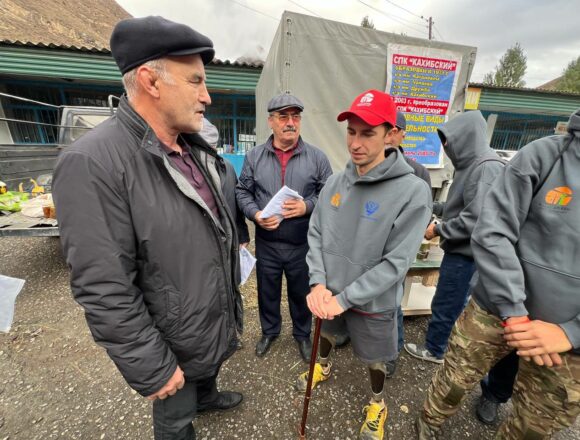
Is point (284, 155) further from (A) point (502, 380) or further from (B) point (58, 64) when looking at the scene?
(B) point (58, 64)

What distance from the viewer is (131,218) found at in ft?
3.36

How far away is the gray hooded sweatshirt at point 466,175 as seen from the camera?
1.80 meters

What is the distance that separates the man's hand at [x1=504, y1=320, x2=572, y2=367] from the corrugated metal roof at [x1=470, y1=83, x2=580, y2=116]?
11164 mm

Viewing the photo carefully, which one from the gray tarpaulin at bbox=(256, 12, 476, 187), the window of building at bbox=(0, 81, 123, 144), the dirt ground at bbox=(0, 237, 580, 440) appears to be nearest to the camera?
the dirt ground at bbox=(0, 237, 580, 440)

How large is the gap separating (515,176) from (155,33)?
1.67 meters

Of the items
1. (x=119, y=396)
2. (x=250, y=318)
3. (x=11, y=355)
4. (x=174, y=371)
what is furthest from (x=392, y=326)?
(x=11, y=355)

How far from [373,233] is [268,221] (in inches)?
35.1

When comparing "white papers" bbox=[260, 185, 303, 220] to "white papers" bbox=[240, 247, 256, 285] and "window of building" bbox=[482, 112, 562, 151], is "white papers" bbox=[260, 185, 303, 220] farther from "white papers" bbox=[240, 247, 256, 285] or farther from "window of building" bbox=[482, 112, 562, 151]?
"window of building" bbox=[482, 112, 562, 151]

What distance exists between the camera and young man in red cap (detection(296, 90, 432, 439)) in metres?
1.46

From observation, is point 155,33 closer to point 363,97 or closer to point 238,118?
point 363,97

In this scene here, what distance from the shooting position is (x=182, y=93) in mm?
1096

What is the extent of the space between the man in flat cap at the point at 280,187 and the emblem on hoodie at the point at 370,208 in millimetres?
676

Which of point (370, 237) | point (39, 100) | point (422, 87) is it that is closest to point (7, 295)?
point (370, 237)

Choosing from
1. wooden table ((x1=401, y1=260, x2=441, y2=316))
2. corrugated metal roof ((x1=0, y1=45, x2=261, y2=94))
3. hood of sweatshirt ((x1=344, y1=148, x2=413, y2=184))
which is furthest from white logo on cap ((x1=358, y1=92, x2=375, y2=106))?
corrugated metal roof ((x1=0, y1=45, x2=261, y2=94))
